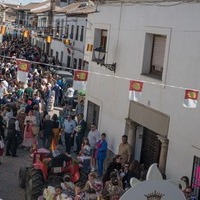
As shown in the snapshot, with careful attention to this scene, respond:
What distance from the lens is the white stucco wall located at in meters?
11.7

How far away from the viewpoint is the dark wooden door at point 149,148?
539 inches

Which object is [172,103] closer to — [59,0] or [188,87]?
[188,87]

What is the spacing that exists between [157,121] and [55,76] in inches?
662

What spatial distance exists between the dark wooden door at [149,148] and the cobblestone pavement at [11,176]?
11.7 ft

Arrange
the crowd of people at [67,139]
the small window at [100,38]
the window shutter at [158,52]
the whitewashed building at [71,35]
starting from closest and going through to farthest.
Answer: the crowd of people at [67,139] → the window shutter at [158,52] → the small window at [100,38] → the whitewashed building at [71,35]

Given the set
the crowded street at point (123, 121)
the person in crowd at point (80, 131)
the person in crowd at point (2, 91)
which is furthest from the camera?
the person in crowd at point (2, 91)

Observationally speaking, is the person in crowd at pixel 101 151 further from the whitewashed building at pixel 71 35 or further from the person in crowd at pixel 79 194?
the whitewashed building at pixel 71 35

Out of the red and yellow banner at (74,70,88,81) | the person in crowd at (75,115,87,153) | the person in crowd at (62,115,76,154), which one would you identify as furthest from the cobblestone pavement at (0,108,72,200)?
the red and yellow banner at (74,70,88,81)

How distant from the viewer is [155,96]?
516 inches

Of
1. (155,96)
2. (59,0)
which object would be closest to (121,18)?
(155,96)

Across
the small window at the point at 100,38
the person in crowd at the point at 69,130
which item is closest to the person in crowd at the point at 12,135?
the person in crowd at the point at 69,130

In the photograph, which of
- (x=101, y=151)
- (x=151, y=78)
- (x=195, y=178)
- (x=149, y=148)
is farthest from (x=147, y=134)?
(x=195, y=178)

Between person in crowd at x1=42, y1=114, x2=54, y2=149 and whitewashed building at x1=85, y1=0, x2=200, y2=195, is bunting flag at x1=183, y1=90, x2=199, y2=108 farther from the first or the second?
person in crowd at x1=42, y1=114, x2=54, y2=149

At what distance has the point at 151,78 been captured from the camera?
13.5 metres
